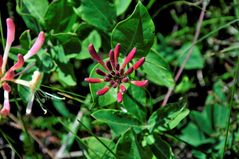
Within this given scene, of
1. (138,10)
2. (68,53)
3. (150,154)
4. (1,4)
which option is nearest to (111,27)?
(68,53)

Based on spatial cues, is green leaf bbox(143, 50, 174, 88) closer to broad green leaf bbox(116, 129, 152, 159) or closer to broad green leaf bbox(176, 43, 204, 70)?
broad green leaf bbox(116, 129, 152, 159)

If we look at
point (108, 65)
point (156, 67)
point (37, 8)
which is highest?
point (37, 8)

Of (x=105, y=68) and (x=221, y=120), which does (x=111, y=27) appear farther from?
(x=221, y=120)

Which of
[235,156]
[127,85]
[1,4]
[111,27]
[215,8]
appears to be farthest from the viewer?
[215,8]

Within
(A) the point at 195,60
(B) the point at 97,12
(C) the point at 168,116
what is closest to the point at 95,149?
(C) the point at 168,116

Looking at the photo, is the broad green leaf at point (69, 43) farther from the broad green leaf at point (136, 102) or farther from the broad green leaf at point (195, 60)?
the broad green leaf at point (195, 60)

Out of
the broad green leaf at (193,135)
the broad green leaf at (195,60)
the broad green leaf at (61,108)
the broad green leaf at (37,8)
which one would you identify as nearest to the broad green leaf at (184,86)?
the broad green leaf at (195,60)

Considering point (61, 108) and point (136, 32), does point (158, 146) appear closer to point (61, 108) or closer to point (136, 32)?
point (136, 32)
